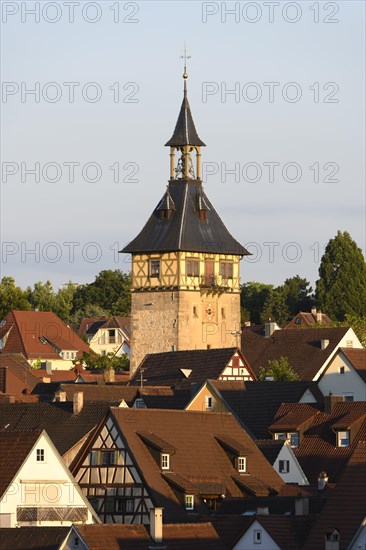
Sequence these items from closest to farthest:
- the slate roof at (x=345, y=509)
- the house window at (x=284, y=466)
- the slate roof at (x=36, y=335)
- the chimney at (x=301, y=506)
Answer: the slate roof at (x=345, y=509), the chimney at (x=301, y=506), the house window at (x=284, y=466), the slate roof at (x=36, y=335)

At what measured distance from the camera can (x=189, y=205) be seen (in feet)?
383

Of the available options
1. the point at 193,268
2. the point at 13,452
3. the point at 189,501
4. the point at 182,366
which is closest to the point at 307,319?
the point at 193,268

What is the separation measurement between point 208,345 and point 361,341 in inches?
756

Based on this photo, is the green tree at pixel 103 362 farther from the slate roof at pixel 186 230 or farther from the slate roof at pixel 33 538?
the slate roof at pixel 33 538

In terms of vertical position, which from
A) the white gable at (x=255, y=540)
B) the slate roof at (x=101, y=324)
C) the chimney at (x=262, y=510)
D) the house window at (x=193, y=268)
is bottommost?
the white gable at (x=255, y=540)

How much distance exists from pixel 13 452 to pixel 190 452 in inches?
317

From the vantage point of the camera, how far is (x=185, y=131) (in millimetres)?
117062

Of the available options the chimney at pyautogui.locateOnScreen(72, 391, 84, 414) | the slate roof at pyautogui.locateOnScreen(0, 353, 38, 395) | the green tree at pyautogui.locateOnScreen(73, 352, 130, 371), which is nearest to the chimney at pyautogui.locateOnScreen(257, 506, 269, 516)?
the chimney at pyautogui.locateOnScreen(72, 391, 84, 414)

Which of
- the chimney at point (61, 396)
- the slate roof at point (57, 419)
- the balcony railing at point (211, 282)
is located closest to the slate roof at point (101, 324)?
the balcony railing at point (211, 282)

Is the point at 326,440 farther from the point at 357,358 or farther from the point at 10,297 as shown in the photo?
the point at 10,297

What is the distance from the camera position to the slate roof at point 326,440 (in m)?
82.8

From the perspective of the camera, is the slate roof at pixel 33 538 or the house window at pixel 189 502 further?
the house window at pixel 189 502

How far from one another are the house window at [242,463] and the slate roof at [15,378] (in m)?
34.3

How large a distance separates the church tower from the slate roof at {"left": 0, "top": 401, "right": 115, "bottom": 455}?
2657 cm
